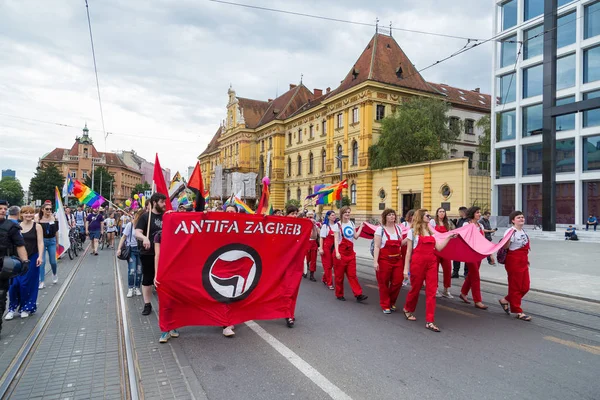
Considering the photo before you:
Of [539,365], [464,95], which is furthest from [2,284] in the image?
[464,95]

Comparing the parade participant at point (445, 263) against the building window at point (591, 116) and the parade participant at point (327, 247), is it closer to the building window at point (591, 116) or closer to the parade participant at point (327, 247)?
the parade participant at point (327, 247)

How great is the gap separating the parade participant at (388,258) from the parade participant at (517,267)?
5.86 ft

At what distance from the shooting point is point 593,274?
37.5 ft

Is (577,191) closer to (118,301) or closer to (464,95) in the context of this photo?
(464,95)

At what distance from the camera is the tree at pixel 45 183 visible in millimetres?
64125

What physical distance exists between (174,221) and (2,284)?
7.96 feet

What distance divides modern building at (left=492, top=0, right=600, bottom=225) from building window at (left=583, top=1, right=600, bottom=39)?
0.06m

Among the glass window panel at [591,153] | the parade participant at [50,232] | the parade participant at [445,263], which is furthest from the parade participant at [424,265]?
the glass window panel at [591,153]

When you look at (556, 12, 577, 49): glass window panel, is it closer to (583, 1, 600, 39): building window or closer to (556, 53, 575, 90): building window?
(583, 1, 600, 39): building window

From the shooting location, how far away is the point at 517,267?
6.74 metres

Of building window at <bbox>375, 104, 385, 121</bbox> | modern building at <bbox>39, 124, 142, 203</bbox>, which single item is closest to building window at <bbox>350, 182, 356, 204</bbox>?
building window at <bbox>375, 104, 385, 121</bbox>

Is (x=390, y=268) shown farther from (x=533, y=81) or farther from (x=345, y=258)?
(x=533, y=81)

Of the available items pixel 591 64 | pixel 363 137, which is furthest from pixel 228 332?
pixel 591 64

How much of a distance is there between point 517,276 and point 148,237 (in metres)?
6.03
